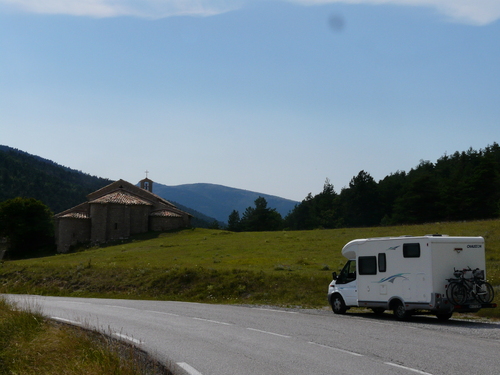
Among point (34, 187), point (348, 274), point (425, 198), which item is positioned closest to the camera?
point (348, 274)

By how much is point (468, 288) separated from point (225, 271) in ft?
53.1

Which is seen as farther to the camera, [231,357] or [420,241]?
[420,241]

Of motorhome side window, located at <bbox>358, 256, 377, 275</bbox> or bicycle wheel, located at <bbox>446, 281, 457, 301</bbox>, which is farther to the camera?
motorhome side window, located at <bbox>358, 256, 377, 275</bbox>

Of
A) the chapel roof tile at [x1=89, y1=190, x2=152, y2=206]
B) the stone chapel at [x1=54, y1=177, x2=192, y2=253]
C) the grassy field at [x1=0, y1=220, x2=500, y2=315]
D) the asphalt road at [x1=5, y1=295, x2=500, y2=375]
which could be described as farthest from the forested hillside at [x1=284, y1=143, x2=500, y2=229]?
the asphalt road at [x1=5, y1=295, x2=500, y2=375]

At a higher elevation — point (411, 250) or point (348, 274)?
point (411, 250)

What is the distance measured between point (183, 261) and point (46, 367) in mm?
30077

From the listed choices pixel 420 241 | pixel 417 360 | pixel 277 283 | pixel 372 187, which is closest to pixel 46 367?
pixel 417 360

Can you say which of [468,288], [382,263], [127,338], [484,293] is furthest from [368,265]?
[127,338]

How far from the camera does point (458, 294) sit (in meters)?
16.2

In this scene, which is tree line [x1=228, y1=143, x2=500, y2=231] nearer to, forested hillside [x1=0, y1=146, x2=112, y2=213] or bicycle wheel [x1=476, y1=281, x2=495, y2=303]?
forested hillside [x1=0, y1=146, x2=112, y2=213]

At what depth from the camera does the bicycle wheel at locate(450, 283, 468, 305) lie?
1608cm

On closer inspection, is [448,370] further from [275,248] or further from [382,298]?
[275,248]

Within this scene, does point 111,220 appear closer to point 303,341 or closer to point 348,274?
point 348,274

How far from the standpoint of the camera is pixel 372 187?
360 feet
